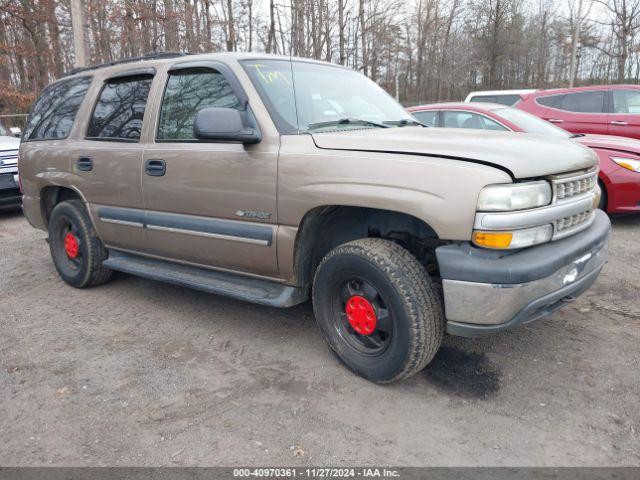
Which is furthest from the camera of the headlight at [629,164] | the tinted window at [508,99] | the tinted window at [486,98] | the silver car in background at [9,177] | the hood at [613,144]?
the tinted window at [486,98]

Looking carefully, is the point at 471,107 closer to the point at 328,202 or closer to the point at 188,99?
the point at 188,99

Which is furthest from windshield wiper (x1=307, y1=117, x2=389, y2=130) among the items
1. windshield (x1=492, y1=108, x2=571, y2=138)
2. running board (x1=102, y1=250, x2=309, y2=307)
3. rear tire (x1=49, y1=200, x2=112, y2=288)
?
windshield (x1=492, y1=108, x2=571, y2=138)

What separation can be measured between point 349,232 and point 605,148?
4.57 metres

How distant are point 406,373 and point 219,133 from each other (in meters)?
1.74

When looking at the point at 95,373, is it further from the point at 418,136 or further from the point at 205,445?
the point at 418,136

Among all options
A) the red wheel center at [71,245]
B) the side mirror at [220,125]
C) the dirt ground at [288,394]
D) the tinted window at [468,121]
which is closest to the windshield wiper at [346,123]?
the side mirror at [220,125]

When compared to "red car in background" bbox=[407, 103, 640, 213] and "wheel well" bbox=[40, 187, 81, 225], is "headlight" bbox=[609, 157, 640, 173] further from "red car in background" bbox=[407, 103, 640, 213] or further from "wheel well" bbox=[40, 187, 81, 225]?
"wheel well" bbox=[40, 187, 81, 225]

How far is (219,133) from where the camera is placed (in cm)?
300

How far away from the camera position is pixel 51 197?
195 inches

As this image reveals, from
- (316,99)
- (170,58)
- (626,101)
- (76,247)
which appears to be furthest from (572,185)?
(626,101)

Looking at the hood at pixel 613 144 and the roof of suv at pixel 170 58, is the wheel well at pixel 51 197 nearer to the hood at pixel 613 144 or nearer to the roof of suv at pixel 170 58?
the roof of suv at pixel 170 58

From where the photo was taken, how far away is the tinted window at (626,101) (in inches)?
332

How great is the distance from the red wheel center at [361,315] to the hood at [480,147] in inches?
33.8

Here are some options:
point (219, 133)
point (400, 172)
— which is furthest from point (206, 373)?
point (400, 172)
